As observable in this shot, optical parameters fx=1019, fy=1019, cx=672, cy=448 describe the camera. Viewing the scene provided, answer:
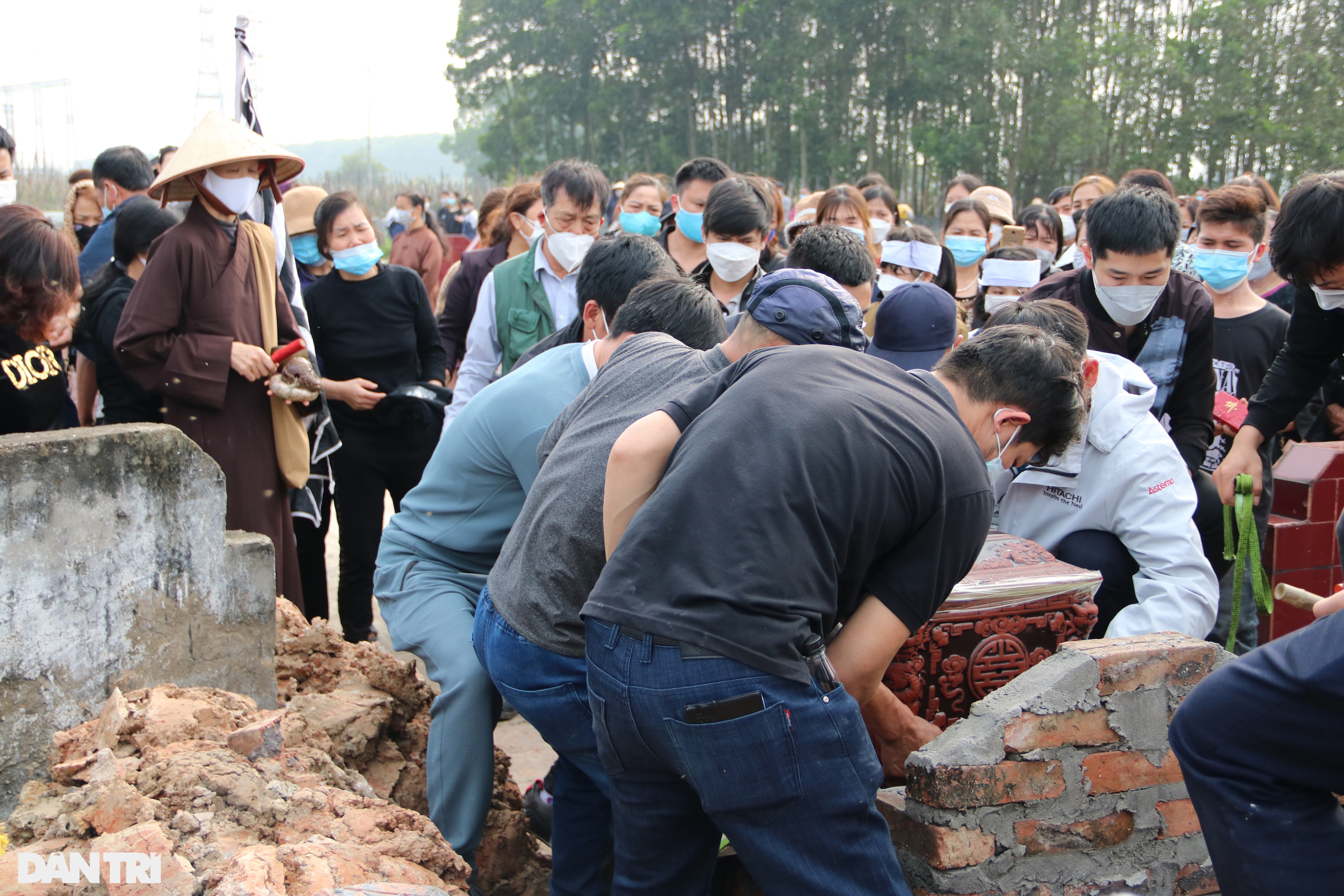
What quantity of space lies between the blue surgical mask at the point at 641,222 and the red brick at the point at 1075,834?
3.82 meters

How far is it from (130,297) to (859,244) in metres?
2.39

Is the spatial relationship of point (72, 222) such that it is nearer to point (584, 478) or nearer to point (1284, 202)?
point (584, 478)

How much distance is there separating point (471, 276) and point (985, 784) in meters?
3.43

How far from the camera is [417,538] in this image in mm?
2773

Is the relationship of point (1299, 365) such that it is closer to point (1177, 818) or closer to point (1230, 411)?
point (1230, 411)

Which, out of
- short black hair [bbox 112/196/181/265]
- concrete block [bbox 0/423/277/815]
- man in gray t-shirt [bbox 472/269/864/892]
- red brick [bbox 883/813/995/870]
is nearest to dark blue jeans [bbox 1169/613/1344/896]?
Result: red brick [bbox 883/813/995/870]

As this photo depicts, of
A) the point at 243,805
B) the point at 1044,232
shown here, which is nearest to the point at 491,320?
the point at 243,805

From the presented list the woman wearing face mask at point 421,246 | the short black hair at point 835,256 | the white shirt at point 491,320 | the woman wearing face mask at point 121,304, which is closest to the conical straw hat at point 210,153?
the woman wearing face mask at point 121,304

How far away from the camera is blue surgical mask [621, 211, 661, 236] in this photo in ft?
17.7

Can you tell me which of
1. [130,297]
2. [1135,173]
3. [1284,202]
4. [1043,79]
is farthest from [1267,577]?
[1043,79]

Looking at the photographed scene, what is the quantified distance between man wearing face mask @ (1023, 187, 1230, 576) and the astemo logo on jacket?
278 cm

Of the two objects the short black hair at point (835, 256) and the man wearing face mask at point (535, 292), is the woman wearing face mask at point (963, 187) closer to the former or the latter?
the man wearing face mask at point (535, 292)

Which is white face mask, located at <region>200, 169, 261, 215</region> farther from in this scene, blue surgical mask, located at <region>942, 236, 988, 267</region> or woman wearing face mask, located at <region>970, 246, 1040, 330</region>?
blue surgical mask, located at <region>942, 236, 988, 267</region>

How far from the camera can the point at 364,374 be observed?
4328 mm
